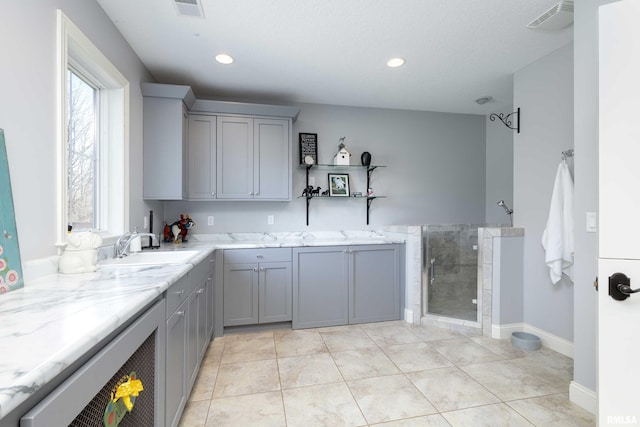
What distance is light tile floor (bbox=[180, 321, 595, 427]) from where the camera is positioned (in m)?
1.70

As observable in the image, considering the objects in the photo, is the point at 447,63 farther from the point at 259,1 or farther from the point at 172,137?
the point at 172,137

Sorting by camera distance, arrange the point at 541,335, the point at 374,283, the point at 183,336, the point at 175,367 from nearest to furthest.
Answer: the point at 175,367 → the point at 183,336 → the point at 541,335 → the point at 374,283

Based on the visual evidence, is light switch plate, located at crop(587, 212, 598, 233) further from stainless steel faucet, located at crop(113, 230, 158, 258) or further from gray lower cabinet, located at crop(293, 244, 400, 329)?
stainless steel faucet, located at crop(113, 230, 158, 258)

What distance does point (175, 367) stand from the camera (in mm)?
1518

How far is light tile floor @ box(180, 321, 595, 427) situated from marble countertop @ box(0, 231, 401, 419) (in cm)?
97

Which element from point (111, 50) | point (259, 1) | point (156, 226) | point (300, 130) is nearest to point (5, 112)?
point (111, 50)

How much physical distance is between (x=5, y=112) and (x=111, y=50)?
1.16 meters

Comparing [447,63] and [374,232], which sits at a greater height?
[447,63]

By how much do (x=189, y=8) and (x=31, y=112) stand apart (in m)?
1.16

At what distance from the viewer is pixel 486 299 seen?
2842 mm

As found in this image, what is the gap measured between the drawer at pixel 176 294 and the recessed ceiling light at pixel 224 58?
1.93 meters

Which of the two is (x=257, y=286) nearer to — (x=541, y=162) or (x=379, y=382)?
(x=379, y=382)

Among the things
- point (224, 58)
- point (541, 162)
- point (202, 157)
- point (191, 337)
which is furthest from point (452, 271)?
point (224, 58)
